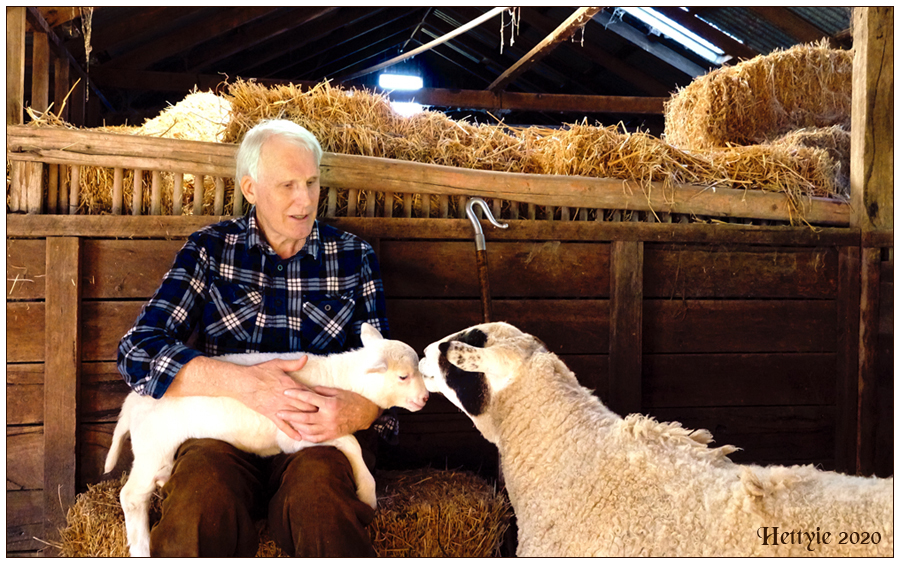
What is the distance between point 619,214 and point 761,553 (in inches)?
84.1

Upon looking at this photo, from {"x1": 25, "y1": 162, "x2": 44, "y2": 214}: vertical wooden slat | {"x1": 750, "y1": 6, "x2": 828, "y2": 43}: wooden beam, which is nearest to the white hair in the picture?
{"x1": 25, "y1": 162, "x2": 44, "y2": 214}: vertical wooden slat

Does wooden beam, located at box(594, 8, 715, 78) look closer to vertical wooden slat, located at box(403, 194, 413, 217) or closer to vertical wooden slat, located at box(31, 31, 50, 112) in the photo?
vertical wooden slat, located at box(403, 194, 413, 217)

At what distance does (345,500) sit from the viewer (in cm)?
235

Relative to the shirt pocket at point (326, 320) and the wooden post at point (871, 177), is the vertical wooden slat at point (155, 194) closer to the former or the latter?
the shirt pocket at point (326, 320)

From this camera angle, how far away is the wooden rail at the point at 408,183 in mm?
→ 3125

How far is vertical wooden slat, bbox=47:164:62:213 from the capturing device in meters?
3.17

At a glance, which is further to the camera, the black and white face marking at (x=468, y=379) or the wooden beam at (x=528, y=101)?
the wooden beam at (x=528, y=101)

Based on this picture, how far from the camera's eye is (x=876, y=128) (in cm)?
387

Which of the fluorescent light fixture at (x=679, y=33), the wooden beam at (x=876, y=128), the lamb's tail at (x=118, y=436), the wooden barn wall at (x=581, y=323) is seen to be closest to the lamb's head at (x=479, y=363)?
the wooden barn wall at (x=581, y=323)

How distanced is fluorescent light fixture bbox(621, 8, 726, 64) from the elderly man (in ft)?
20.7

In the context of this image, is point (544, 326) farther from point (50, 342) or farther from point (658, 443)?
point (50, 342)

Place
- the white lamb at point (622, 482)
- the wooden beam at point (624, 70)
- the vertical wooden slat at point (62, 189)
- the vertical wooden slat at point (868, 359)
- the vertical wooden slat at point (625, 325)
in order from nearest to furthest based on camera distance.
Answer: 1. the white lamb at point (622, 482)
2. the vertical wooden slat at point (62, 189)
3. the vertical wooden slat at point (625, 325)
4. the vertical wooden slat at point (868, 359)
5. the wooden beam at point (624, 70)

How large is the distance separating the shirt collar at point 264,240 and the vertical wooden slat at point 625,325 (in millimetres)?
1633

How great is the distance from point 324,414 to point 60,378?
147cm
